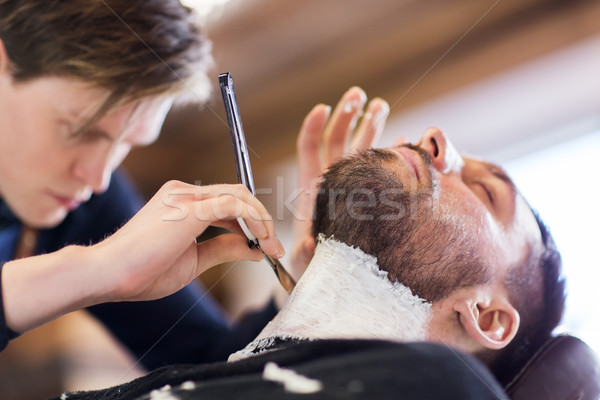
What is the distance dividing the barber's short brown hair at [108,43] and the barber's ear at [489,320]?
26.2 inches

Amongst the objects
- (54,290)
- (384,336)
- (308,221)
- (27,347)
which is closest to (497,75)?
(308,221)

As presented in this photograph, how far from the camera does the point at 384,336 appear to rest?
28.5 inches

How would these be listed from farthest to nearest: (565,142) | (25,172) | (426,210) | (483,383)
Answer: (565,142) < (25,172) < (426,210) < (483,383)

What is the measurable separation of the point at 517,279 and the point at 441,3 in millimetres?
1514

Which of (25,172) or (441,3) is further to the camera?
(441,3)

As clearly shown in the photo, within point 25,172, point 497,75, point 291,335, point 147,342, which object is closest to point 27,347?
point 147,342

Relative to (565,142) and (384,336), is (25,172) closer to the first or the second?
(384,336)

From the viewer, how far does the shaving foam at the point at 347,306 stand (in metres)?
0.71

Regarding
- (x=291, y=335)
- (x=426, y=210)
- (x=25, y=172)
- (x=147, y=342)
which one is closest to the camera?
(x=291, y=335)

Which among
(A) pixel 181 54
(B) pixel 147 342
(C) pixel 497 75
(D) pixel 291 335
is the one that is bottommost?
(B) pixel 147 342

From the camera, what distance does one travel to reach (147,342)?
50.0 inches

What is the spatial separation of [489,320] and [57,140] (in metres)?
0.83

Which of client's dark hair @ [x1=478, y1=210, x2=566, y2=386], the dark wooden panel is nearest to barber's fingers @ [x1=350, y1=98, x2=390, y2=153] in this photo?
client's dark hair @ [x1=478, y1=210, x2=566, y2=386]

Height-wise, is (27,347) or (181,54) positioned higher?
(181,54)
